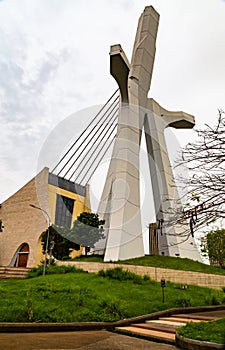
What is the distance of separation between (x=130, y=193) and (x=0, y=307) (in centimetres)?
1170

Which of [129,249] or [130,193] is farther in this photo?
[130,193]

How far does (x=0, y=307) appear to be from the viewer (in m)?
7.90

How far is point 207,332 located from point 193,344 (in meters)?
0.63

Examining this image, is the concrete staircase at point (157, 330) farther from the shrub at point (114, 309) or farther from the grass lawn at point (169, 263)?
the grass lawn at point (169, 263)

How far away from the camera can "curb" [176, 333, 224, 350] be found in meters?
4.58

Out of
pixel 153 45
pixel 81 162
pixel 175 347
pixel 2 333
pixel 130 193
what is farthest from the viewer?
pixel 81 162

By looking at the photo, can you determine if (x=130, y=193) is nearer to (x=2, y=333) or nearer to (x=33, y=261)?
(x=2, y=333)

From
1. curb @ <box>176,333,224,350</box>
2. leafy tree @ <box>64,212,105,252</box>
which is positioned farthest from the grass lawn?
curb @ <box>176,333,224,350</box>

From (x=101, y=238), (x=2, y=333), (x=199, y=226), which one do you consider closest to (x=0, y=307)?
(x=2, y=333)

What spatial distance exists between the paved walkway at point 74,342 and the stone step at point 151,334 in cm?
25

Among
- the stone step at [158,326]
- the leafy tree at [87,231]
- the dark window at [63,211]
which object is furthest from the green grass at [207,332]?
the dark window at [63,211]

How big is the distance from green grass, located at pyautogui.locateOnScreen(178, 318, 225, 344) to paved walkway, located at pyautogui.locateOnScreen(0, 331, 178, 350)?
0.40m

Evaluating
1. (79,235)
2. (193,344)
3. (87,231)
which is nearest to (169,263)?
(87,231)

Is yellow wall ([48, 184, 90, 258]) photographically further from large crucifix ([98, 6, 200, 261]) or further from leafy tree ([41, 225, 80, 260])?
large crucifix ([98, 6, 200, 261])
